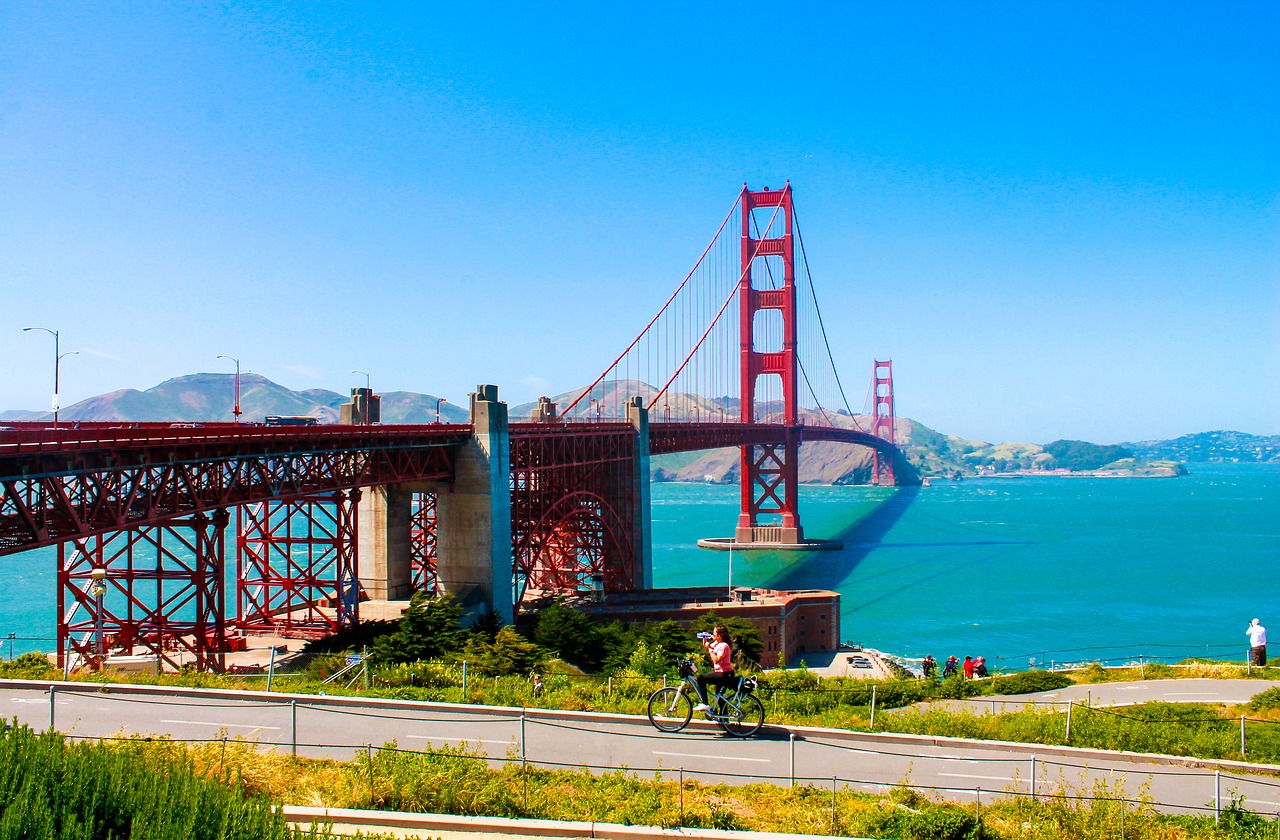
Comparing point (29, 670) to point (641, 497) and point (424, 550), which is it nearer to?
point (424, 550)

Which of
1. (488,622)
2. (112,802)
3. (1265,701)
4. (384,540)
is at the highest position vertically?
(112,802)

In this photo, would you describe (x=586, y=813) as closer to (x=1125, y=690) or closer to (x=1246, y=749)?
(x=1246, y=749)

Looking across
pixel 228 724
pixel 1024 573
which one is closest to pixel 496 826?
pixel 228 724

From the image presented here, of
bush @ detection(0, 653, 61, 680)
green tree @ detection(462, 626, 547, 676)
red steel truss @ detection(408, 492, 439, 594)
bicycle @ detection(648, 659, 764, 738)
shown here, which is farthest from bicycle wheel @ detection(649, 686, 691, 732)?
red steel truss @ detection(408, 492, 439, 594)

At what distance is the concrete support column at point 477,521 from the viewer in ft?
99.6

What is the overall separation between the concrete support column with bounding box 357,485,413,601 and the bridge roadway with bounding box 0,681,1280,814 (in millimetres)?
17548

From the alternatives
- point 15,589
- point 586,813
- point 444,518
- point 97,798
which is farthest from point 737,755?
point 15,589

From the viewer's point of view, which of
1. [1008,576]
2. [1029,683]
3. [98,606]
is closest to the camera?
[98,606]

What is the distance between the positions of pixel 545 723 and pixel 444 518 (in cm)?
1954

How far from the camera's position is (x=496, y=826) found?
879cm

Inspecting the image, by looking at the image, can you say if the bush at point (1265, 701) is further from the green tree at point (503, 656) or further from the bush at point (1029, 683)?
the green tree at point (503, 656)

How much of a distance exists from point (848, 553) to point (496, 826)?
225ft

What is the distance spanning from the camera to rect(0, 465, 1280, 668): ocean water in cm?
4462

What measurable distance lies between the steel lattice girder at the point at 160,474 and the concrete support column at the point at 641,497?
2088 centimetres
